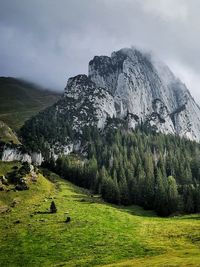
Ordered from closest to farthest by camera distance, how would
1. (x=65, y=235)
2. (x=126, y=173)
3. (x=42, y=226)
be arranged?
(x=65, y=235) → (x=42, y=226) → (x=126, y=173)

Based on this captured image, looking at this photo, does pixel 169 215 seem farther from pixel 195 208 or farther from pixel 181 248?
pixel 181 248

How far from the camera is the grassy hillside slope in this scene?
68.7 meters

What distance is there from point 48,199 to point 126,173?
66.3 meters

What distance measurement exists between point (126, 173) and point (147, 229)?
9676 cm

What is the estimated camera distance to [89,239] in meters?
84.4

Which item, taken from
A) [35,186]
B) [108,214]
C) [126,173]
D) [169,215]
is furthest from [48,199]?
[126,173]

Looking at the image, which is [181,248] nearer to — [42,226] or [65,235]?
[65,235]

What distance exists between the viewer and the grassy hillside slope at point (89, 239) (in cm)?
6865

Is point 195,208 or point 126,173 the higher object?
point 126,173

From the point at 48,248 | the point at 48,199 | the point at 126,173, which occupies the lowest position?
the point at 48,248

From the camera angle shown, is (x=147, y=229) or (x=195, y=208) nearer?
(x=147, y=229)

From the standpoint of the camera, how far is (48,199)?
429 feet

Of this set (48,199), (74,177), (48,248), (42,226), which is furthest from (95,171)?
(48,248)

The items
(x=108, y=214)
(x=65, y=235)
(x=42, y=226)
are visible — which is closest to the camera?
(x=65, y=235)
